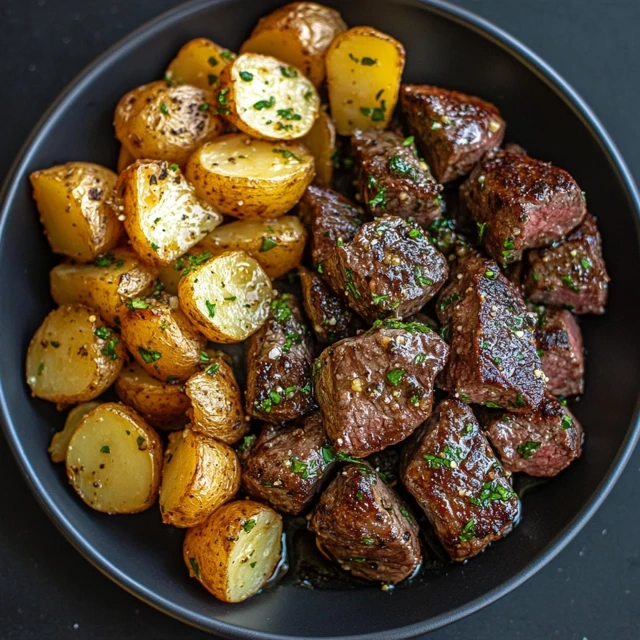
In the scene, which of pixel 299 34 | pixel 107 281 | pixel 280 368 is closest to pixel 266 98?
pixel 299 34

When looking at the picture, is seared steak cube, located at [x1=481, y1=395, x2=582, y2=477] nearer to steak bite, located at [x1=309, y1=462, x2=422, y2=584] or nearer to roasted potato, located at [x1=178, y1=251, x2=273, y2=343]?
steak bite, located at [x1=309, y1=462, x2=422, y2=584]

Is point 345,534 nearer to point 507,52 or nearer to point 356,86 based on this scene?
point 356,86

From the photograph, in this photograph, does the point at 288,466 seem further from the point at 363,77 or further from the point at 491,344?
the point at 363,77

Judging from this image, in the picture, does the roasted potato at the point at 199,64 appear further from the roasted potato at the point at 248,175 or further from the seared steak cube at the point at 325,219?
the seared steak cube at the point at 325,219

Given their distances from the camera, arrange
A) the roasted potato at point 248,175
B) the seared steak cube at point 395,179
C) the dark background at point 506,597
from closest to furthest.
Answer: the roasted potato at point 248,175
the seared steak cube at point 395,179
the dark background at point 506,597

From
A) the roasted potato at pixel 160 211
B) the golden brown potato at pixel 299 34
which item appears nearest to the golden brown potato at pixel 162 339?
the roasted potato at pixel 160 211
